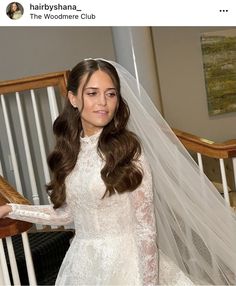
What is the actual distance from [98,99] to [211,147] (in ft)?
3.14

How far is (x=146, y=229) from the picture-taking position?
149cm

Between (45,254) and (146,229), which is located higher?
(146,229)

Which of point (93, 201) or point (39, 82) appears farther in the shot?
point (39, 82)

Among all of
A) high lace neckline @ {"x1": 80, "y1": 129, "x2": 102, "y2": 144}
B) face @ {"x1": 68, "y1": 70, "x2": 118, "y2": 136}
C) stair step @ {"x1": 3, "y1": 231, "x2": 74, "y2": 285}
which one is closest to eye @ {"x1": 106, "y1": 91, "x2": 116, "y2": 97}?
face @ {"x1": 68, "y1": 70, "x2": 118, "y2": 136}

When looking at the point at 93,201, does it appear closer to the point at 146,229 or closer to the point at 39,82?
the point at 146,229

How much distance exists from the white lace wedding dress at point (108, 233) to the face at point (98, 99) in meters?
0.10

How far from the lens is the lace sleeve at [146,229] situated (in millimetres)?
1489

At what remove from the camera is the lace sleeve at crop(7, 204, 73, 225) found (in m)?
1.66

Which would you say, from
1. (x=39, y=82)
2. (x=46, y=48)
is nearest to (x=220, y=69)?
(x=46, y=48)

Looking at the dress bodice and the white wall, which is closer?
the dress bodice

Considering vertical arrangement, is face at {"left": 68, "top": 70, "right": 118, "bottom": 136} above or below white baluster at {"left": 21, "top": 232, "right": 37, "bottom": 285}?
above

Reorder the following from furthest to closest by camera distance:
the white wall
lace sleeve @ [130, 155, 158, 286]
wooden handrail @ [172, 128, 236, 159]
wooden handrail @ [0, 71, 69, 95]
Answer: the white wall < wooden handrail @ [0, 71, 69, 95] < wooden handrail @ [172, 128, 236, 159] < lace sleeve @ [130, 155, 158, 286]
